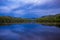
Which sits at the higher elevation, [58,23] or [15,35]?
[58,23]

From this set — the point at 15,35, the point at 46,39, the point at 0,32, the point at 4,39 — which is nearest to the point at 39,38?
the point at 46,39

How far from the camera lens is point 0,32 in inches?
179

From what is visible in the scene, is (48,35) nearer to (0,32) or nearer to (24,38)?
(24,38)

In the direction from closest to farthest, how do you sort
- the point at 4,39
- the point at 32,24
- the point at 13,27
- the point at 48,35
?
the point at 4,39 < the point at 48,35 < the point at 13,27 < the point at 32,24

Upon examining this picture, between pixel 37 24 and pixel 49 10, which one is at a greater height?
pixel 49 10

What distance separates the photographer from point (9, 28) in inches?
207

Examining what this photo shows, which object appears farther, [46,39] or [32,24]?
[32,24]

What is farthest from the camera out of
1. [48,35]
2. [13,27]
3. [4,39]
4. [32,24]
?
[32,24]

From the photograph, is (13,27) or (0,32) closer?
(0,32)

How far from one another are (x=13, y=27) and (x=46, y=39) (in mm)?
1779

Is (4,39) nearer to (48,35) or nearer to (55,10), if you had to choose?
(48,35)

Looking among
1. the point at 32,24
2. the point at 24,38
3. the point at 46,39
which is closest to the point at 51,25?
the point at 32,24

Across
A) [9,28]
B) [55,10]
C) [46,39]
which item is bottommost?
[46,39]

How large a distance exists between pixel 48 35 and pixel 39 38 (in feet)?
1.52
